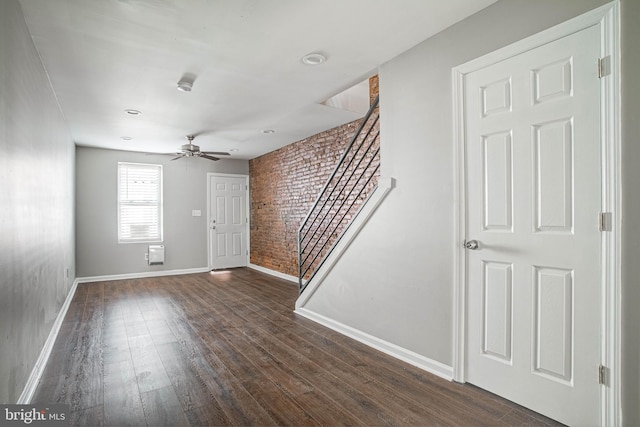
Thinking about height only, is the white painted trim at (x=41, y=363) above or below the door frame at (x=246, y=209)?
below

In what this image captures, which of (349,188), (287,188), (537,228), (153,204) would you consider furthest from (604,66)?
(153,204)

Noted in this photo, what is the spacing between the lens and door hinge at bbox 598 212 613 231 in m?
1.66

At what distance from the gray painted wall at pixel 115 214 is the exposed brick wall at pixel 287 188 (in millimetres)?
1060

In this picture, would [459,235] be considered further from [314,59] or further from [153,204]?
[153,204]

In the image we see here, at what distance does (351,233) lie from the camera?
3232 millimetres

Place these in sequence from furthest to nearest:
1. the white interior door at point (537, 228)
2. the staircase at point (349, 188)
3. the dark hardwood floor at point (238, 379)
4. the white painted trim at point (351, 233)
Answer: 1. the staircase at point (349, 188)
2. the white painted trim at point (351, 233)
3. the dark hardwood floor at point (238, 379)
4. the white interior door at point (537, 228)

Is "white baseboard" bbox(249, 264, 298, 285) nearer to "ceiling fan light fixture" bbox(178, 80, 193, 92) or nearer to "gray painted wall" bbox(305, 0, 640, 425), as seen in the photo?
"gray painted wall" bbox(305, 0, 640, 425)

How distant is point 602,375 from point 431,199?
1.39 meters

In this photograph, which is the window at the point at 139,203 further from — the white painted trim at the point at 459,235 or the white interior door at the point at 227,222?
the white painted trim at the point at 459,235

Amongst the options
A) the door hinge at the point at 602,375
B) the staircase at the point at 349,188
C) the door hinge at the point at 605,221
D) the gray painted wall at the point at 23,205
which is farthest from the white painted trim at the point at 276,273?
the door hinge at the point at 605,221

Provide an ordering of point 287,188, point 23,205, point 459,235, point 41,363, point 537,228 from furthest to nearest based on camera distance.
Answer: point 287,188, point 41,363, point 459,235, point 23,205, point 537,228

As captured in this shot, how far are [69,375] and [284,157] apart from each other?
4687mm

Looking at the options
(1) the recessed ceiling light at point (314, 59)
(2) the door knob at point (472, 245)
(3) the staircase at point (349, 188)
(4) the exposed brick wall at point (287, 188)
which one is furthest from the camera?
(4) the exposed brick wall at point (287, 188)

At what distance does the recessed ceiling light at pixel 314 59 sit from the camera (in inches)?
109
